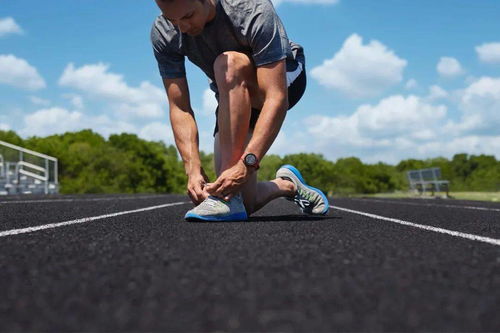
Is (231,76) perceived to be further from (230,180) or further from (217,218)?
(217,218)

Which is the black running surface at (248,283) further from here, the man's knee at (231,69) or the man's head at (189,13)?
the man's head at (189,13)

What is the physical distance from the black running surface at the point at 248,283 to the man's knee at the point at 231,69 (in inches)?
46.6

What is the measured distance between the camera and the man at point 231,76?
3201 millimetres

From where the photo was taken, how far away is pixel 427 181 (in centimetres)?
1814

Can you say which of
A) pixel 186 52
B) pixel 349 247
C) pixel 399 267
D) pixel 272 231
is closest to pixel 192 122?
pixel 186 52

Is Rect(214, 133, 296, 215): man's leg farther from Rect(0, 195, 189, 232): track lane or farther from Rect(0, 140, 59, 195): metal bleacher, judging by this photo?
Rect(0, 140, 59, 195): metal bleacher

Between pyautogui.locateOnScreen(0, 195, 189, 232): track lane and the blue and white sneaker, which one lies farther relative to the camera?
the blue and white sneaker

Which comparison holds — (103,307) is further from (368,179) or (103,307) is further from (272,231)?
(368,179)

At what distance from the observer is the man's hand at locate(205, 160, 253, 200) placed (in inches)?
125

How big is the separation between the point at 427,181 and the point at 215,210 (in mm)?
16163

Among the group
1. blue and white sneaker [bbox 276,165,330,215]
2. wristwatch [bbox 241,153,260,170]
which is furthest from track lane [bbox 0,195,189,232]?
blue and white sneaker [bbox 276,165,330,215]

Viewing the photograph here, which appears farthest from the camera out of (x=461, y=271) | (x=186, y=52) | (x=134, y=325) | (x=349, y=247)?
(x=186, y=52)

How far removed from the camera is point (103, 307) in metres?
1.17

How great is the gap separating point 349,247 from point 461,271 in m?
0.53
